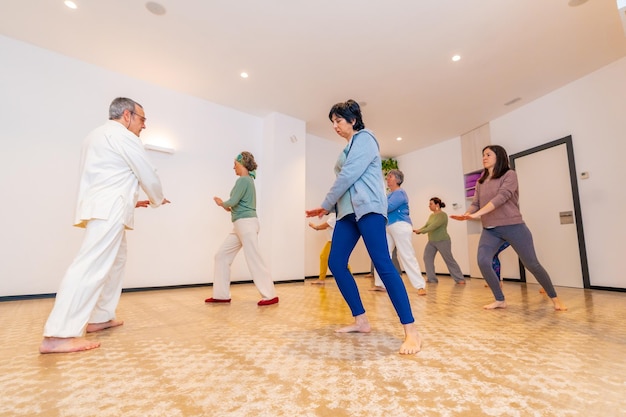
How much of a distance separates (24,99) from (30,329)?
2.95 m

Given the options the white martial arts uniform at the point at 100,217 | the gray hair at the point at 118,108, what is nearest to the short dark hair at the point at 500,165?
the white martial arts uniform at the point at 100,217

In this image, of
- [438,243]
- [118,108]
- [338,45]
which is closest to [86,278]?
[118,108]

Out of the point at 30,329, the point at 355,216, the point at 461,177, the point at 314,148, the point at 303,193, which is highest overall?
the point at 314,148

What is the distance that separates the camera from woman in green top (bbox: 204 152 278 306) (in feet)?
8.93

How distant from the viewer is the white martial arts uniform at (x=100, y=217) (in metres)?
1.41

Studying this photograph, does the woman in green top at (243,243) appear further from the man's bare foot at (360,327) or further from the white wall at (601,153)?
the white wall at (601,153)

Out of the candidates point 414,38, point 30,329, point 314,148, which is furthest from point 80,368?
point 314,148

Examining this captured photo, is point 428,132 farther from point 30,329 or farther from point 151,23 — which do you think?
point 30,329

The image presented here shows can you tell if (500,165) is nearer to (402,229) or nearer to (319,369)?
(402,229)

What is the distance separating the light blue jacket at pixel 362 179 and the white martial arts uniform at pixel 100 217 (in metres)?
1.16

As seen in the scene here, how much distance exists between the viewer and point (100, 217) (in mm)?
1512

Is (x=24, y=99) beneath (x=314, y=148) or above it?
beneath

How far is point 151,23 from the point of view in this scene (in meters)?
3.14

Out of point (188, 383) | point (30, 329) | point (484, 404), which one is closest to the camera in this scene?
point (484, 404)
